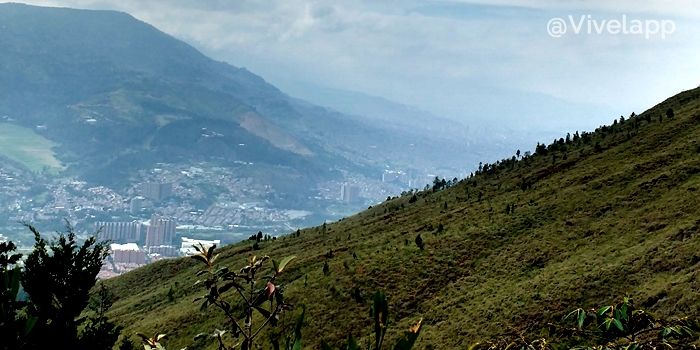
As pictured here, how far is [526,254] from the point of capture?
2797 centimetres

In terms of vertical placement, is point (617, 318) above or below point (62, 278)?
above

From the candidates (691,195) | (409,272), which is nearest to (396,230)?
(409,272)

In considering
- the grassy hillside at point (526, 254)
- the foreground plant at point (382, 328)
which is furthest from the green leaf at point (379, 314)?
the grassy hillside at point (526, 254)

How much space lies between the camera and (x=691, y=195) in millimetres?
26656

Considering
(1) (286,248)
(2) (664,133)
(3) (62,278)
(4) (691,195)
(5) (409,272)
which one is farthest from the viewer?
(1) (286,248)

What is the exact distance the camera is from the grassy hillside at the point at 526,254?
21.5m

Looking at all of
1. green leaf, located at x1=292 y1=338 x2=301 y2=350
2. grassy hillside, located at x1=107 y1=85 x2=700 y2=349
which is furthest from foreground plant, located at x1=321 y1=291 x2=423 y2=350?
grassy hillside, located at x1=107 y1=85 x2=700 y2=349

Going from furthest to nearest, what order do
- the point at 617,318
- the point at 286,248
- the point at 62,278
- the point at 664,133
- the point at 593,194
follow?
the point at 286,248 < the point at 664,133 < the point at 593,194 < the point at 62,278 < the point at 617,318

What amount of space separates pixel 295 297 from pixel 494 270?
492 inches

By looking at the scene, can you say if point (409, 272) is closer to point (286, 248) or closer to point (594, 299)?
point (594, 299)

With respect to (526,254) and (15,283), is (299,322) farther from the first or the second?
(526,254)

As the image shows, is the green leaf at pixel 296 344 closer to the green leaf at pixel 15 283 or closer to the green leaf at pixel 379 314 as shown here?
the green leaf at pixel 379 314

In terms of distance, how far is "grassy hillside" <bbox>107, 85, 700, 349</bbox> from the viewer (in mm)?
21547

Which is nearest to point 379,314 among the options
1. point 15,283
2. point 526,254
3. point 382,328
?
point 382,328
